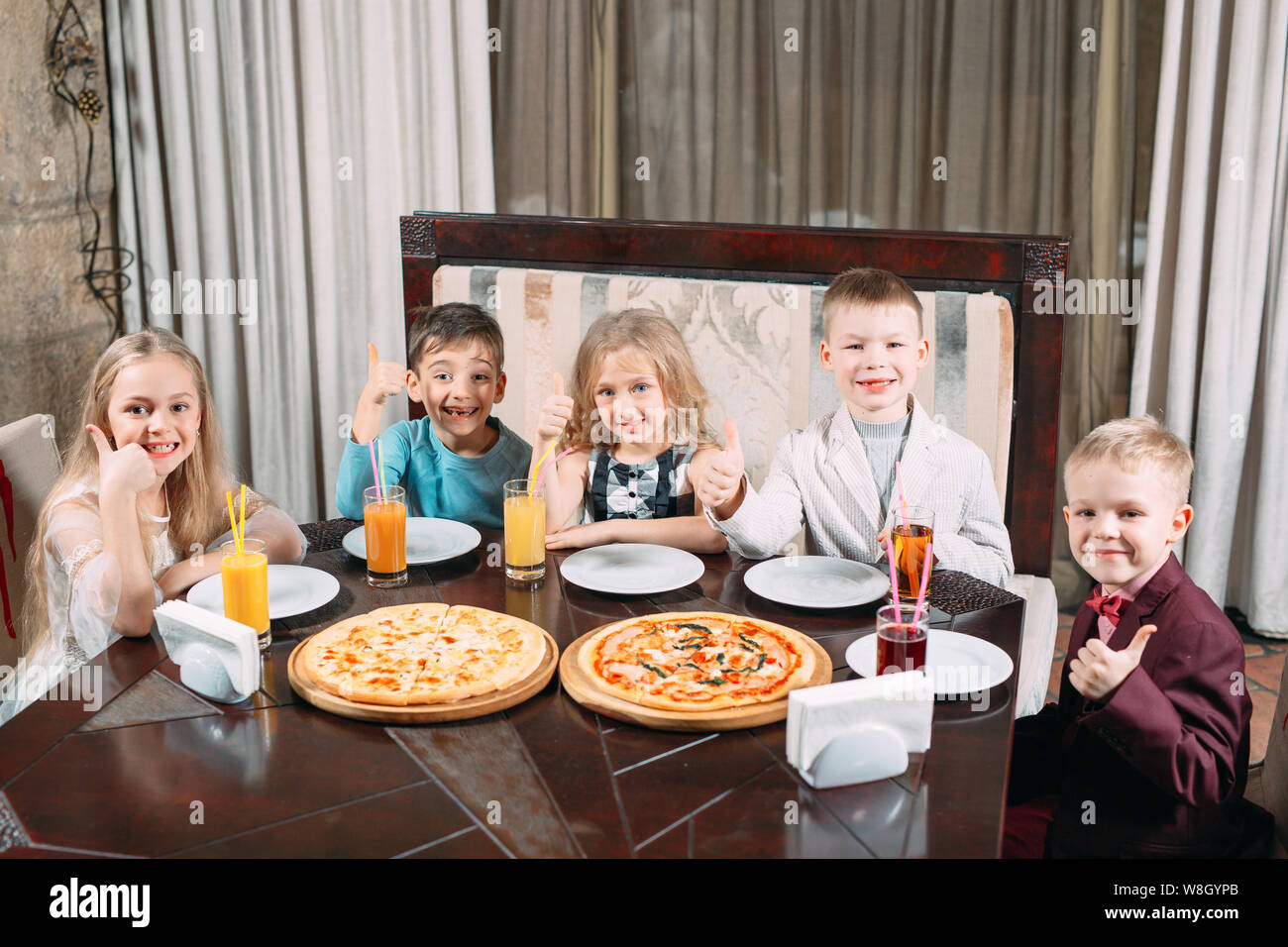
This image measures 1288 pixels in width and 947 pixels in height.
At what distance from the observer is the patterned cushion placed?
90.3 inches

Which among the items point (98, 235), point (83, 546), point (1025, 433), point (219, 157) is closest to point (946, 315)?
point (1025, 433)

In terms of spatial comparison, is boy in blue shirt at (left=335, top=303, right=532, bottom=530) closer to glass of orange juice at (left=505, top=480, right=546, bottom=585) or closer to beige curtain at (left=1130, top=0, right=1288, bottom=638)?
glass of orange juice at (left=505, top=480, right=546, bottom=585)

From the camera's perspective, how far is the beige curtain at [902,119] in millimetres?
3271

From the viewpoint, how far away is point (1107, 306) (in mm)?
3387

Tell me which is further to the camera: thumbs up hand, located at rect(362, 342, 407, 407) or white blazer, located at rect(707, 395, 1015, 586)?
thumbs up hand, located at rect(362, 342, 407, 407)

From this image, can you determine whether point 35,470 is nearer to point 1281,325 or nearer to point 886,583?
point 886,583

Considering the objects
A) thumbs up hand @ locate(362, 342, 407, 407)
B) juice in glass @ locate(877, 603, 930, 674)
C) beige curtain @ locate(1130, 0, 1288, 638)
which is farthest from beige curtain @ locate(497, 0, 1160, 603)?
juice in glass @ locate(877, 603, 930, 674)

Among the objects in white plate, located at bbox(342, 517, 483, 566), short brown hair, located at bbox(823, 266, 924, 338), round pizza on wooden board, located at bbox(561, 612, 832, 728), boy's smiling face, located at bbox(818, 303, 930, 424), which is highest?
short brown hair, located at bbox(823, 266, 924, 338)

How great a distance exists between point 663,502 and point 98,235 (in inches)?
83.3

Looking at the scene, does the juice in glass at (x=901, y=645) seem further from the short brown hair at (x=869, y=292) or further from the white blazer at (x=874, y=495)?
the short brown hair at (x=869, y=292)

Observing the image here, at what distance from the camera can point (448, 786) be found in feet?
4.20

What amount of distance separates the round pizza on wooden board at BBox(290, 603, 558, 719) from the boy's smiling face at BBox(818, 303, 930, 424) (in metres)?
0.85

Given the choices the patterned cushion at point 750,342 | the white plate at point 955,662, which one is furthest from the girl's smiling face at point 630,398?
the white plate at point 955,662

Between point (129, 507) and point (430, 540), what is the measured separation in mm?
496
